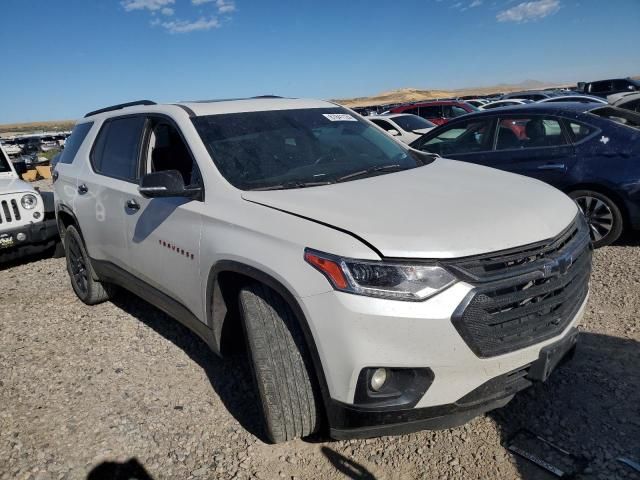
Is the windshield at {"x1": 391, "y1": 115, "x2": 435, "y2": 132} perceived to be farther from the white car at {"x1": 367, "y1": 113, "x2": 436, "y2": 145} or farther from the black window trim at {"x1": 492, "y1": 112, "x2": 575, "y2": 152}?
the black window trim at {"x1": 492, "y1": 112, "x2": 575, "y2": 152}

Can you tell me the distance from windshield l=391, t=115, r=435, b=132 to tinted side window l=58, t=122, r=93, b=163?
9.76 meters

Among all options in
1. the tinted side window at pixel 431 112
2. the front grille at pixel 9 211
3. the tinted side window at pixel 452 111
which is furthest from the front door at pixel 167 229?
the tinted side window at pixel 431 112

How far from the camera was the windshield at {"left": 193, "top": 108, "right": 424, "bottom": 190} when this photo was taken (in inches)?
113

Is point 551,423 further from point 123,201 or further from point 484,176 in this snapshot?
point 123,201

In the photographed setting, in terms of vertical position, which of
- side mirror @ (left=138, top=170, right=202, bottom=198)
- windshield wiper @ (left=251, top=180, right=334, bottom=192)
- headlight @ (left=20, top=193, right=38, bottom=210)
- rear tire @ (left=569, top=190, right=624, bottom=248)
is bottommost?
rear tire @ (left=569, top=190, right=624, bottom=248)

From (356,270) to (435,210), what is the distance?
1.80 feet

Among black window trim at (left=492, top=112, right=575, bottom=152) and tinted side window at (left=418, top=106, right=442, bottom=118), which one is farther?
tinted side window at (left=418, top=106, right=442, bottom=118)

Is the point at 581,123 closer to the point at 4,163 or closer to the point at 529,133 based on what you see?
the point at 529,133

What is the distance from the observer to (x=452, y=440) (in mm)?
2562

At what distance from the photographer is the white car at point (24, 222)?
5.65 meters

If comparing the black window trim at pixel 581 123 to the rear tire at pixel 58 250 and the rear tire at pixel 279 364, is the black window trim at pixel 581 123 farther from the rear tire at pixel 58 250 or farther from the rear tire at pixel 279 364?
the rear tire at pixel 58 250

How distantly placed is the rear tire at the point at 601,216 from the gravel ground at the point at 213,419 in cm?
115

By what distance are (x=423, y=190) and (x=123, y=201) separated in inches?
84.6

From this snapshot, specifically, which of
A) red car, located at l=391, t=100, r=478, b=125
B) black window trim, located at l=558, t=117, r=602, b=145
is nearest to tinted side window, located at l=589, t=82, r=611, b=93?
red car, located at l=391, t=100, r=478, b=125
